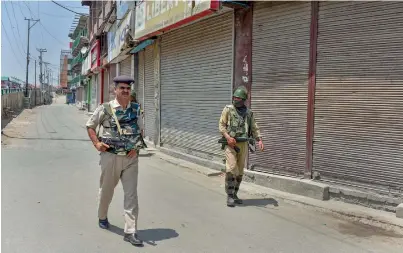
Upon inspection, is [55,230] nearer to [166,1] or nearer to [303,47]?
[303,47]

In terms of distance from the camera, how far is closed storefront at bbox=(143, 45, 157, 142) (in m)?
12.8

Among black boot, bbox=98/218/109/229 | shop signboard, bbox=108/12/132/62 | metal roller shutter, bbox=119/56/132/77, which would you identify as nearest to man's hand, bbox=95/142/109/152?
black boot, bbox=98/218/109/229

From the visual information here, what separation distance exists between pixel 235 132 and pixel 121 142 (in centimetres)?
213

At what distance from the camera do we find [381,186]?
5801mm

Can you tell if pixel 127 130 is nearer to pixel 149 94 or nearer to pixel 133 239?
pixel 133 239

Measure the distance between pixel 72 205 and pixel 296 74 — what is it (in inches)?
161

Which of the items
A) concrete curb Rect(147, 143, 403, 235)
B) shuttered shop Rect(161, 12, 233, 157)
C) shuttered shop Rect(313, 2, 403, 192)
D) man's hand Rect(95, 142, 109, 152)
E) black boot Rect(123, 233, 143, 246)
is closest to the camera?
black boot Rect(123, 233, 143, 246)

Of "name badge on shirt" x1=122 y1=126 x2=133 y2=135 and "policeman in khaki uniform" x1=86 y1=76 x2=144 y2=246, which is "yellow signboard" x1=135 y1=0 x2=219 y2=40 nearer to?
"policeman in khaki uniform" x1=86 y1=76 x2=144 y2=246

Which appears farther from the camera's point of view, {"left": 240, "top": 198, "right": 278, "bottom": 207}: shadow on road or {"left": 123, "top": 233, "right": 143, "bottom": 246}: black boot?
{"left": 240, "top": 198, "right": 278, "bottom": 207}: shadow on road

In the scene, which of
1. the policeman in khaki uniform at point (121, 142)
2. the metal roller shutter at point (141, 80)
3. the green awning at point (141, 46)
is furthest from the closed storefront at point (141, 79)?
the policeman in khaki uniform at point (121, 142)

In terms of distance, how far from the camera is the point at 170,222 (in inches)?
203

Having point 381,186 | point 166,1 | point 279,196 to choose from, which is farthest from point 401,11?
point 166,1

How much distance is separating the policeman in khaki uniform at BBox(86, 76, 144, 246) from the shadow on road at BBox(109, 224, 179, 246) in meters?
0.22

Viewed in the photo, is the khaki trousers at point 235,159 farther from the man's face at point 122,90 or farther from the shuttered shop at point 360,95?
the man's face at point 122,90
